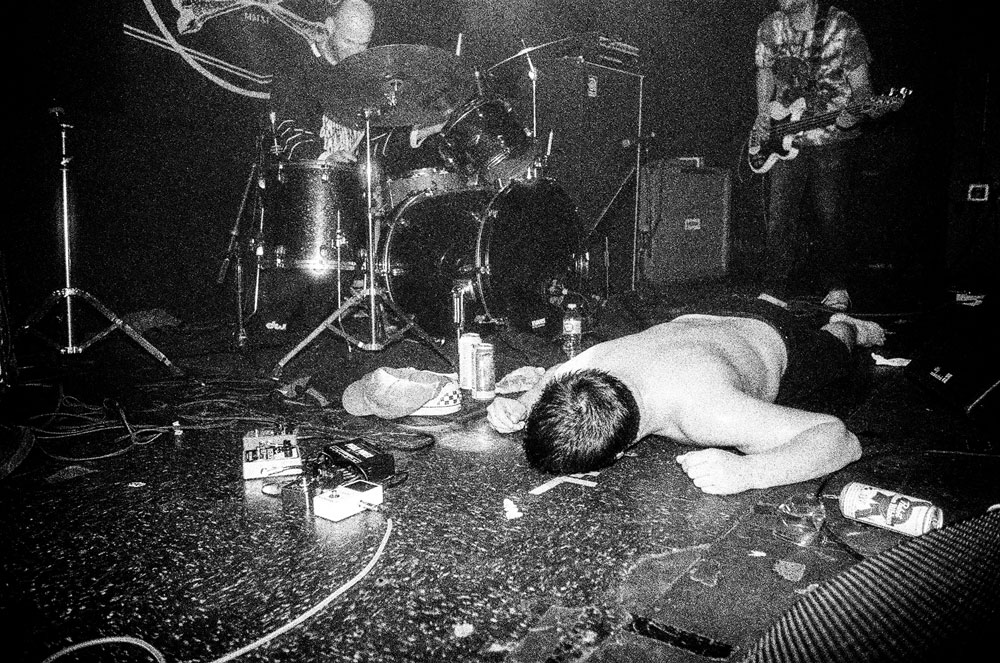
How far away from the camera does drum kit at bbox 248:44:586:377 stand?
13.5ft

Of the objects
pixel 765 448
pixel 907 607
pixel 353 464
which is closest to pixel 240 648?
pixel 353 464

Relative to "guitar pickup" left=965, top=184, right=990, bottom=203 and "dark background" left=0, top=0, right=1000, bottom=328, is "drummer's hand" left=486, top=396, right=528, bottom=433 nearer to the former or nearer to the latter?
"dark background" left=0, top=0, right=1000, bottom=328

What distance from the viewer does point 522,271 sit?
15.0 feet

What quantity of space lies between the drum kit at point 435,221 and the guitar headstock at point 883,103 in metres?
2.96

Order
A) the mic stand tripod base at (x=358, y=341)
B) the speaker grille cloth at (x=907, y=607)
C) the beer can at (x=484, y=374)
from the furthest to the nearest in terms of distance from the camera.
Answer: the mic stand tripod base at (x=358, y=341) < the beer can at (x=484, y=374) < the speaker grille cloth at (x=907, y=607)

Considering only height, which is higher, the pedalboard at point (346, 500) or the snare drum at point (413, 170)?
the snare drum at point (413, 170)

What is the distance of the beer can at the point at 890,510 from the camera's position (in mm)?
1749

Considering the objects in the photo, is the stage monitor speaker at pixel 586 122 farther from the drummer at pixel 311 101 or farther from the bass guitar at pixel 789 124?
the drummer at pixel 311 101

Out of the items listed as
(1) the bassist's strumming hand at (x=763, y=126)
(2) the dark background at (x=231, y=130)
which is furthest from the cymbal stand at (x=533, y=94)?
(1) the bassist's strumming hand at (x=763, y=126)

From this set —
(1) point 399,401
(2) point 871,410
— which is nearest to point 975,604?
(1) point 399,401

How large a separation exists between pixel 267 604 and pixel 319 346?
370cm

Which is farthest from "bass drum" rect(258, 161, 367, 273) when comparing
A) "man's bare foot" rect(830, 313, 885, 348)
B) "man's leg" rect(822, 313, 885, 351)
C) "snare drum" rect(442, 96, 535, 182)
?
"man's bare foot" rect(830, 313, 885, 348)

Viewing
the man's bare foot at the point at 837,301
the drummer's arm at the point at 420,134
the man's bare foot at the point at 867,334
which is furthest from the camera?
the drummer's arm at the point at 420,134

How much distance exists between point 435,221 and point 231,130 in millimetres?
2916
